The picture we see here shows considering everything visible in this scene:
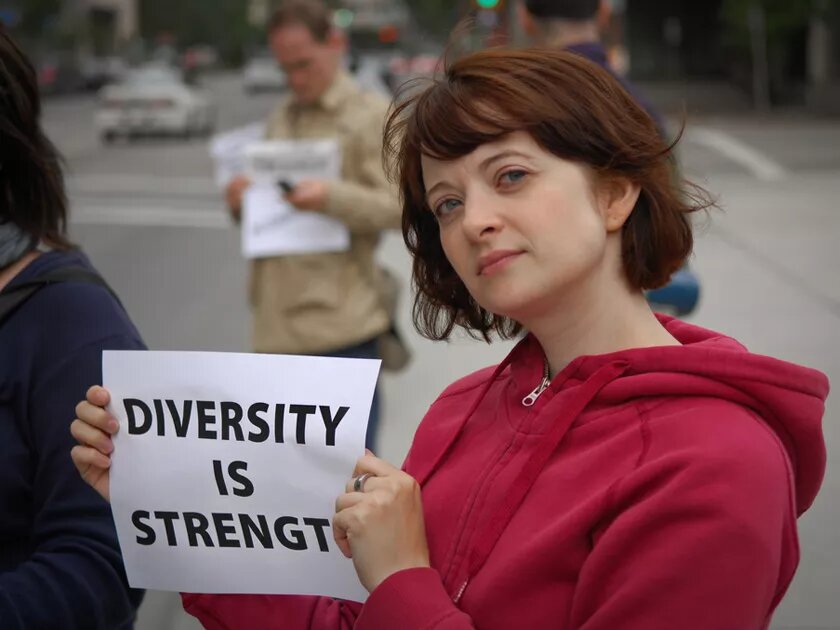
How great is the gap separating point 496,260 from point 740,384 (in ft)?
1.20

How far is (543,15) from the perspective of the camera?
4.43 metres

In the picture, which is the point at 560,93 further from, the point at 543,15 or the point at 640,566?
the point at 543,15

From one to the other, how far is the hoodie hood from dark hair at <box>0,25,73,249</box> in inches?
44.5

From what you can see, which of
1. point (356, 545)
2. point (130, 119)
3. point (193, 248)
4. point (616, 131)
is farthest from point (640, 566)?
point (130, 119)

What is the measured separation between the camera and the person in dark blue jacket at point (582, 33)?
13.6 feet

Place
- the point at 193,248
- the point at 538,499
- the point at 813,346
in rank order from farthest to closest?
the point at 193,248 < the point at 813,346 < the point at 538,499

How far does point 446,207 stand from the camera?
1.83 metres

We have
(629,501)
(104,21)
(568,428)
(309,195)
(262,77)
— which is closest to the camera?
(629,501)

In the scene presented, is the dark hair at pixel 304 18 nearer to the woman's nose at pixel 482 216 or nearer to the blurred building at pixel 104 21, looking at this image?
the woman's nose at pixel 482 216

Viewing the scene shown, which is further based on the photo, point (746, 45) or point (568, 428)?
point (746, 45)

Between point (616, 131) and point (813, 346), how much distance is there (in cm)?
657

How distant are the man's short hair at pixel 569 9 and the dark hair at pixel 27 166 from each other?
2.36 meters

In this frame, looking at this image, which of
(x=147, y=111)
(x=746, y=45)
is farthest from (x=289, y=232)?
(x=746, y=45)

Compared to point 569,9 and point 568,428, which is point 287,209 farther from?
point 568,428
